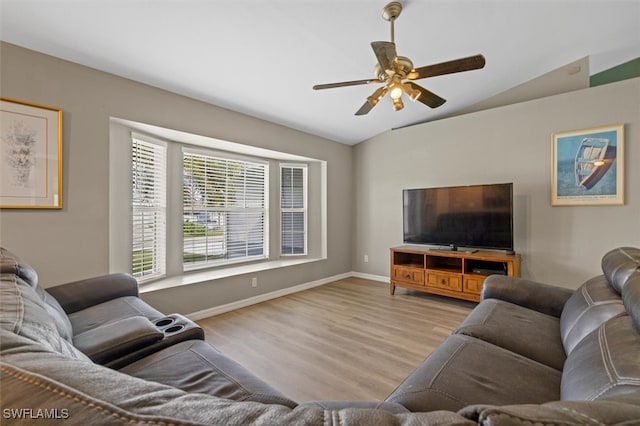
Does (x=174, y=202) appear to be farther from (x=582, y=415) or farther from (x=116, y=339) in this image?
(x=582, y=415)

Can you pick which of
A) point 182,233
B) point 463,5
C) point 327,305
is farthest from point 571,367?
point 182,233

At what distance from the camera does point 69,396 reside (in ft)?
1.20

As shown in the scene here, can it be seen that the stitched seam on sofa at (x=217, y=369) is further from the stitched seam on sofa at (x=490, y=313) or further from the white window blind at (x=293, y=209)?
the white window blind at (x=293, y=209)

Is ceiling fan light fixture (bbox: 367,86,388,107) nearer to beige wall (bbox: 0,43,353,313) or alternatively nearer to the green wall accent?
beige wall (bbox: 0,43,353,313)

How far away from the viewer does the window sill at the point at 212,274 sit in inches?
112

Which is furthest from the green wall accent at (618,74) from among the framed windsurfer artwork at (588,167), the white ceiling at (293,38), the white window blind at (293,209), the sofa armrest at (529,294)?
the white window blind at (293,209)

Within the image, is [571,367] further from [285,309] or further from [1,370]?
[285,309]

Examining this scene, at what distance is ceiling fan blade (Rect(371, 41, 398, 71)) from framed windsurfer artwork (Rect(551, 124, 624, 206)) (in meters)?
2.72

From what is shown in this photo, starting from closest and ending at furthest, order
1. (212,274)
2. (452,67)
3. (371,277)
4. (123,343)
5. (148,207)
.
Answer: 1. (123,343)
2. (452,67)
3. (148,207)
4. (212,274)
5. (371,277)

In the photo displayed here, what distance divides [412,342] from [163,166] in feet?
10.8

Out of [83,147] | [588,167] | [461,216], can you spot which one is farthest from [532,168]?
[83,147]

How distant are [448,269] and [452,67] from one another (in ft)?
8.55

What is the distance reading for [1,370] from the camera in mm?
375

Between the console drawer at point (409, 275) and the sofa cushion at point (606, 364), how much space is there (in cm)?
260
